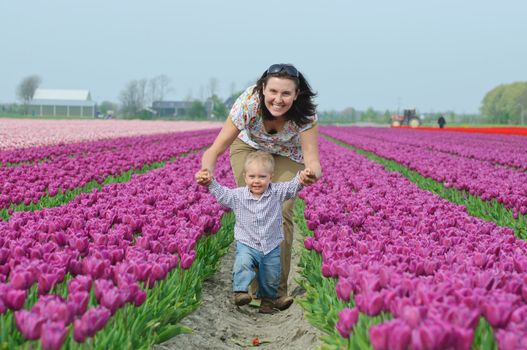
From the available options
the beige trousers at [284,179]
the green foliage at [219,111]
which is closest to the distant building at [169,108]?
the green foliage at [219,111]

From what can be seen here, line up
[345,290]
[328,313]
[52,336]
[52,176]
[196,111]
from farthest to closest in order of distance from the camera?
1. [196,111]
2. [52,176]
3. [328,313]
4. [345,290]
5. [52,336]

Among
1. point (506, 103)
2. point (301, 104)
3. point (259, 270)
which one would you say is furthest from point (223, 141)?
point (506, 103)

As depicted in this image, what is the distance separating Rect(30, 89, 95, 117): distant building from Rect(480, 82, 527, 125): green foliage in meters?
79.5

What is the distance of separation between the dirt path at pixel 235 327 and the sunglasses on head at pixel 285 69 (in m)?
1.92

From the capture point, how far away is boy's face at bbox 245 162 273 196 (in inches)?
185

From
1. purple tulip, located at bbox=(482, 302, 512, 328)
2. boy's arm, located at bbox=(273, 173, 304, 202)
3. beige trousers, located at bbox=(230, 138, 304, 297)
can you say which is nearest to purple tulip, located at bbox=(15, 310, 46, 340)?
purple tulip, located at bbox=(482, 302, 512, 328)

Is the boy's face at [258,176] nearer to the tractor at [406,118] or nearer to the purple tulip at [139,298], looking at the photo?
the purple tulip at [139,298]

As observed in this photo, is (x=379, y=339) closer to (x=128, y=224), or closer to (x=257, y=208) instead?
(x=257, y=208)

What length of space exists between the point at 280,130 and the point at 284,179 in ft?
1.45

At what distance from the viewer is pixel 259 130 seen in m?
5.14

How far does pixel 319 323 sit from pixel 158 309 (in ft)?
3.30

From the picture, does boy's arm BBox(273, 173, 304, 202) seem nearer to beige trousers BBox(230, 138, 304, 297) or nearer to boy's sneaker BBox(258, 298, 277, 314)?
beige trousers BBox(230, 138, 304, 297)

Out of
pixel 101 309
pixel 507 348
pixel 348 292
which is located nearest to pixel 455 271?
pixel 348 292

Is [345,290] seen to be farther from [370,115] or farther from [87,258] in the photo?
[370,115]
